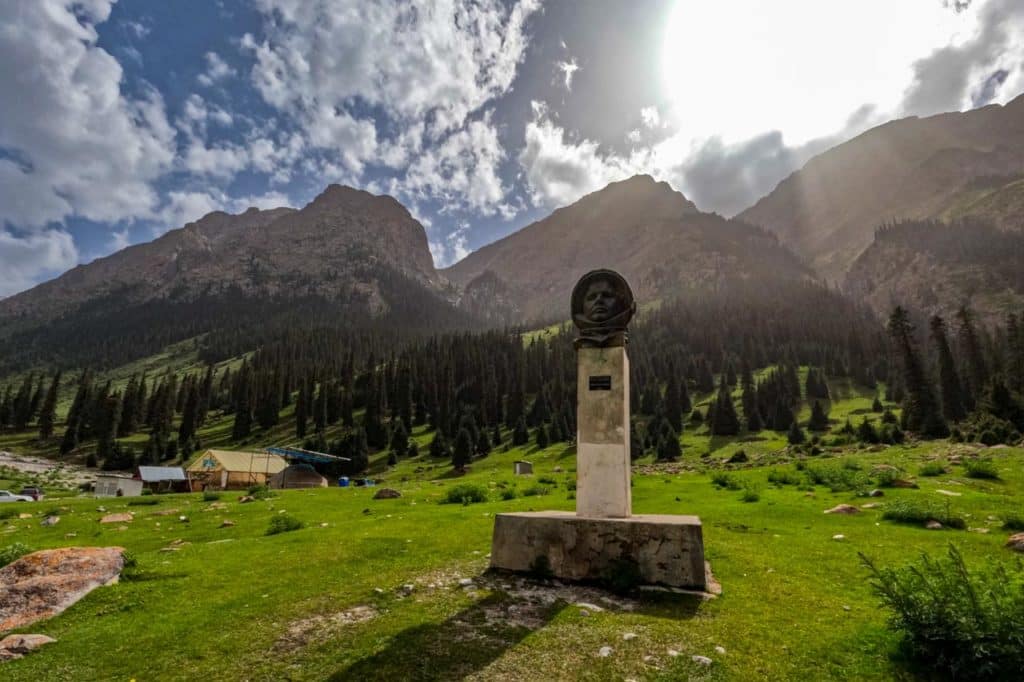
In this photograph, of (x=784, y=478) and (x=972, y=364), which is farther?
(x=972, y=364)

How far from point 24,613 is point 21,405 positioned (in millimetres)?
193461

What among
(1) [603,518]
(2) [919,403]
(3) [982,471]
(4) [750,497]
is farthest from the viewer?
(2) [919,403]

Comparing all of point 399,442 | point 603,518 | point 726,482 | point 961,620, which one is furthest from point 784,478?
point 399,442

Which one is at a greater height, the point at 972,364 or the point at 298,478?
the point at 972,364

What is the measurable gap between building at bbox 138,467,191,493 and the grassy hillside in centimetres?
5834

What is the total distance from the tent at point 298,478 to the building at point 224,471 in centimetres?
706

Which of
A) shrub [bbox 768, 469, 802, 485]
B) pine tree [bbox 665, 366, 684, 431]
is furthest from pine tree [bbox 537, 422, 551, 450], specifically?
shrub [bbox 768, 469, 802, 485]

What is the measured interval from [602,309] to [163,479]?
261 feet

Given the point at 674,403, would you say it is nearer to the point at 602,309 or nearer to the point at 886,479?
the point at 886,479

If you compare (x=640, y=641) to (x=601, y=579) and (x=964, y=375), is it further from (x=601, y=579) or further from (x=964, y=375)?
(x=964, y=375)

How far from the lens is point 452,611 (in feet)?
33.6

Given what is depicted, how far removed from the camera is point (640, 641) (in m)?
8.80

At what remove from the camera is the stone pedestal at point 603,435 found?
44.9 feet

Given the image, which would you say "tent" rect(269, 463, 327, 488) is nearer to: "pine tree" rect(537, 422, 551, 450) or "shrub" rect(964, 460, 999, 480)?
"pine tree" rect(537, 422, 551, 450)
